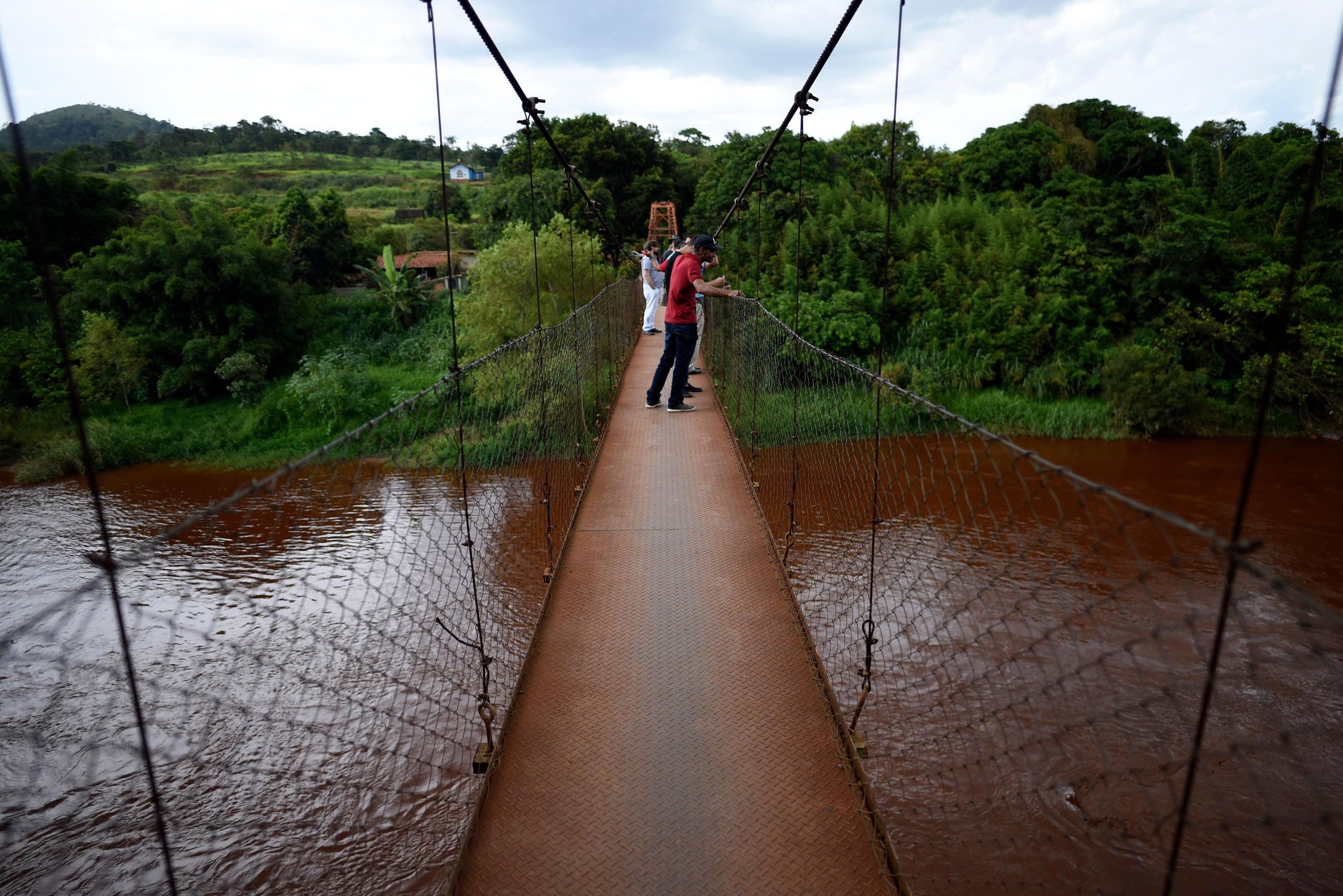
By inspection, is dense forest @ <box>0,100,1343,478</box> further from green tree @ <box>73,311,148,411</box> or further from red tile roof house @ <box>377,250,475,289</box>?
red tile roof house @ <box>377,250,475,289</box>

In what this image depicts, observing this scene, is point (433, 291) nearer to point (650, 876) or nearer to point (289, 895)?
point (289, 895)

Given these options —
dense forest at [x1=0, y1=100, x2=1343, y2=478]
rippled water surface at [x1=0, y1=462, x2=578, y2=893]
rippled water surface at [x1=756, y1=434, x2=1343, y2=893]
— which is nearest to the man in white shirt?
dense forest at [x1=0, y1=100, x2=1343, y2=478]

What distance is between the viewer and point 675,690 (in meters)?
2.00

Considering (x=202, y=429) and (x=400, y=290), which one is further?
(x=400, y=290)

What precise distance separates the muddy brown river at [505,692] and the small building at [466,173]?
37059 millimetres

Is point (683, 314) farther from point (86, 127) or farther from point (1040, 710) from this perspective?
point (86, 127)

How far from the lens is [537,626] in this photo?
2229mm

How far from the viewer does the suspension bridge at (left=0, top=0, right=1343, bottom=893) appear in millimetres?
1514

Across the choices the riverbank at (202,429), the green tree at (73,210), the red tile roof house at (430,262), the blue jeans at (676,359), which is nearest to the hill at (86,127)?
the green tree at (73,210)

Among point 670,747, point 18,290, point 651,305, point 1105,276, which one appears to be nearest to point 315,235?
point 18,290

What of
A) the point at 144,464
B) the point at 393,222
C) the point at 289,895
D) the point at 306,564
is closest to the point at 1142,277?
the point at 306,564

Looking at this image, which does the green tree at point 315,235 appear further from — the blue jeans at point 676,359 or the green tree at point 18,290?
the blue jeans at point 676,359

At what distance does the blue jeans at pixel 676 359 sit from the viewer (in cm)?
459

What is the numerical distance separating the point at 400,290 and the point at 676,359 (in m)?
15.7
